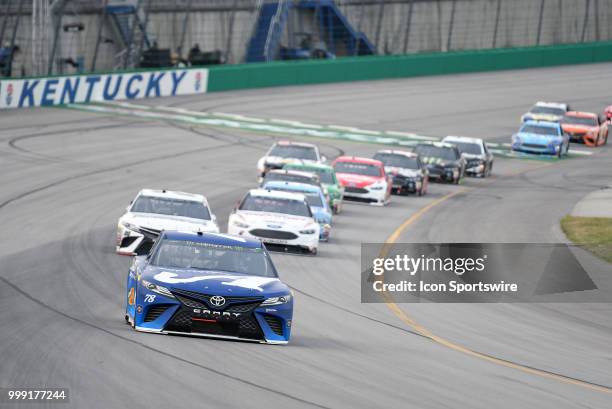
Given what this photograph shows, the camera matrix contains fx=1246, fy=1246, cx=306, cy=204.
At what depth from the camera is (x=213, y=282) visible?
13.8 m

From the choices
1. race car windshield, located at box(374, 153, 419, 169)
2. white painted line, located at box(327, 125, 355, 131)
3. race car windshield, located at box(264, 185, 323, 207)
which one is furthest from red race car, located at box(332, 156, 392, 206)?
white painted line, located at box(327, 125, 355, 131)

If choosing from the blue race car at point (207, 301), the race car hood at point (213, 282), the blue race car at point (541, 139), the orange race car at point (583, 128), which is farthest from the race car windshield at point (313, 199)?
the orange race car at point (583, 128)

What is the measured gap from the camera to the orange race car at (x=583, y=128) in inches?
1999

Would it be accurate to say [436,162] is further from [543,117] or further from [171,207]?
[171,207]

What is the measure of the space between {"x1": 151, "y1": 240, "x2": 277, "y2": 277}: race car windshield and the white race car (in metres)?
7.09

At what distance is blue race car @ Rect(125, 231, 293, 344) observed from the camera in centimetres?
1352

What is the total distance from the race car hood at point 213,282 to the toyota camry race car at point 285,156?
19161mm

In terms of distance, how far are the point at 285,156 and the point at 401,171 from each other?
326 centimetres

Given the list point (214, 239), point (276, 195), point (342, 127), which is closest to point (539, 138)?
point (342, 127)

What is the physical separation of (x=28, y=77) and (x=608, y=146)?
77.1 feet

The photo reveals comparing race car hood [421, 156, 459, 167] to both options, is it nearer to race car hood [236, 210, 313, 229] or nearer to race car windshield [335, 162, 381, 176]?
race car windshield [335, 162, 381, 176]

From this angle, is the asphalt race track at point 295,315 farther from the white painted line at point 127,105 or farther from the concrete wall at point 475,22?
the concrete wall at point 475,22

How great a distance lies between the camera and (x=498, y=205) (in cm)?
3331

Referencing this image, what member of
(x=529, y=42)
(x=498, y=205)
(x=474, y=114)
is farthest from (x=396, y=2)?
(x=498, y=205)
